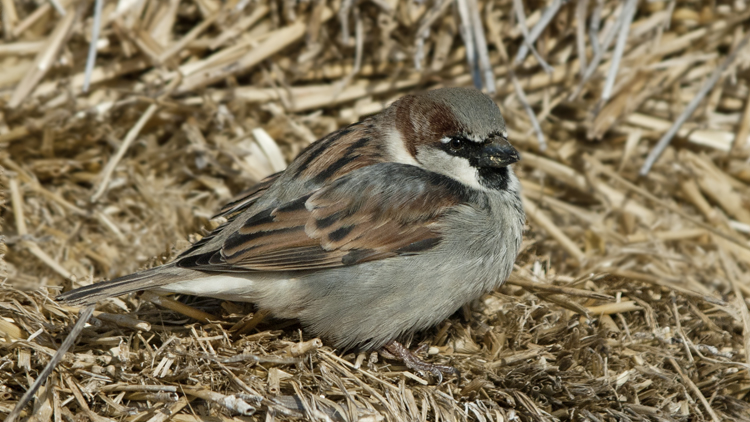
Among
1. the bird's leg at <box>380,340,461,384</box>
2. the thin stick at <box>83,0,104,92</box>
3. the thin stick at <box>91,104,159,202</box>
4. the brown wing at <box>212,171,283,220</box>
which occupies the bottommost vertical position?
the bird's leg at <box>380,340,461,384</box>

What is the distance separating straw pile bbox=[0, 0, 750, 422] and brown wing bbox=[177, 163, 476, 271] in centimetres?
29

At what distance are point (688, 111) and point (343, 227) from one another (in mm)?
2329

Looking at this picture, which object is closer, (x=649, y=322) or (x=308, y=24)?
(x=649, y=322)

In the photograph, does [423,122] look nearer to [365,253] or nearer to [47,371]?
[365,253]

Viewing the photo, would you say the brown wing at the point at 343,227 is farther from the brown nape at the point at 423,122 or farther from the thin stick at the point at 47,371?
the thin stick at the point at 47,371

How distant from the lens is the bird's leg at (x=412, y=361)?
2846 mm

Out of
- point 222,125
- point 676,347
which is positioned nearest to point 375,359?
point 676,347

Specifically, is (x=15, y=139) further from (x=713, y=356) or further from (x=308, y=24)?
(x=713, y=356)

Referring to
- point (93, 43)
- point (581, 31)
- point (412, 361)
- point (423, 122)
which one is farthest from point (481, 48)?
point (93, 43)

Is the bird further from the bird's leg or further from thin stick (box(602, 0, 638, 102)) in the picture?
thin stick (box(602, 0, 638, 102))

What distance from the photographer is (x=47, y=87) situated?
402cm

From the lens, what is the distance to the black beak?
3059 mm

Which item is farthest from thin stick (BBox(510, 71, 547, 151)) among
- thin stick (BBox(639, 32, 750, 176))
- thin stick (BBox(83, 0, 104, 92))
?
thin stick (BBox(83, 0, 104, 92))

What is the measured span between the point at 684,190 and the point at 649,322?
1.34 metres
